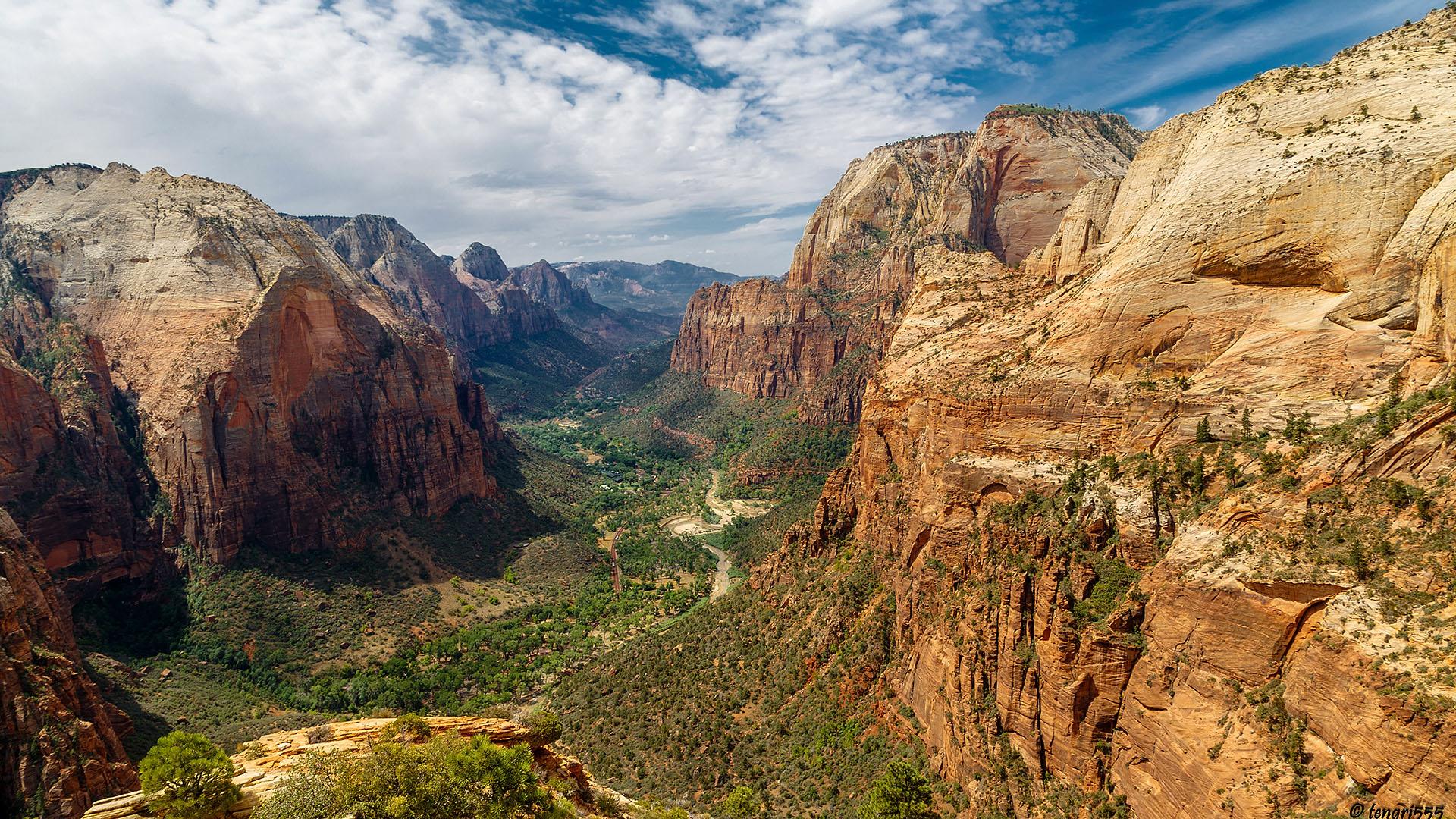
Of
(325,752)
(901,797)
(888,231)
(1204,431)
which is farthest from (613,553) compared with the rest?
(888,231)

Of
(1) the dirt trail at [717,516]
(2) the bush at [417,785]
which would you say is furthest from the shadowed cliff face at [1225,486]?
(1) the dirt trail at [717,516]

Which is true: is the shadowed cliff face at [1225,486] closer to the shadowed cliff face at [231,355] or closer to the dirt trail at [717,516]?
the dirt trail at [717,516]

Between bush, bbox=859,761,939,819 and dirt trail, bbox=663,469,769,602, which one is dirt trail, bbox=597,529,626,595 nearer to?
dirt trail, bbox=663,469,769,602

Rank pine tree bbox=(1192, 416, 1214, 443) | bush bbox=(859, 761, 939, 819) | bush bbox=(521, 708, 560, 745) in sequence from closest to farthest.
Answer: pine tree bbox=(1192, 416, 1214, 443) → bush bbox=(859, 761, 939, 819) → bush bbox=(521, 708, 560, 745)

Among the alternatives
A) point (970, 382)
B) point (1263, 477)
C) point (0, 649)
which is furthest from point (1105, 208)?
point (0, 649)

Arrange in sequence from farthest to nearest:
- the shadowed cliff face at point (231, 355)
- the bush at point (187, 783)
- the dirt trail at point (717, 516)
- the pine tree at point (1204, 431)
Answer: the dirt trail at point (717, 516), the shadowed cliff face at point (231, 355), the pine tree at point (1204, 431), the bush at point (187, 783)

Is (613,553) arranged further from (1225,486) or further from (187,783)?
(1225,486)

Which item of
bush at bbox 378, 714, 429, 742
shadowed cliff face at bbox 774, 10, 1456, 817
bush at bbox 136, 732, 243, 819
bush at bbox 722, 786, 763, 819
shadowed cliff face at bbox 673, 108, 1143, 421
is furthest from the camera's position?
A: shadowed cliff face at bbox 673, 108, 1143, 421

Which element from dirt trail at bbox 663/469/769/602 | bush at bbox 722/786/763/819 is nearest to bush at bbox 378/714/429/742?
bush at bbox 722/786/763/819

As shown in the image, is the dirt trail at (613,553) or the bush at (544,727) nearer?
the bush at (544,727)
